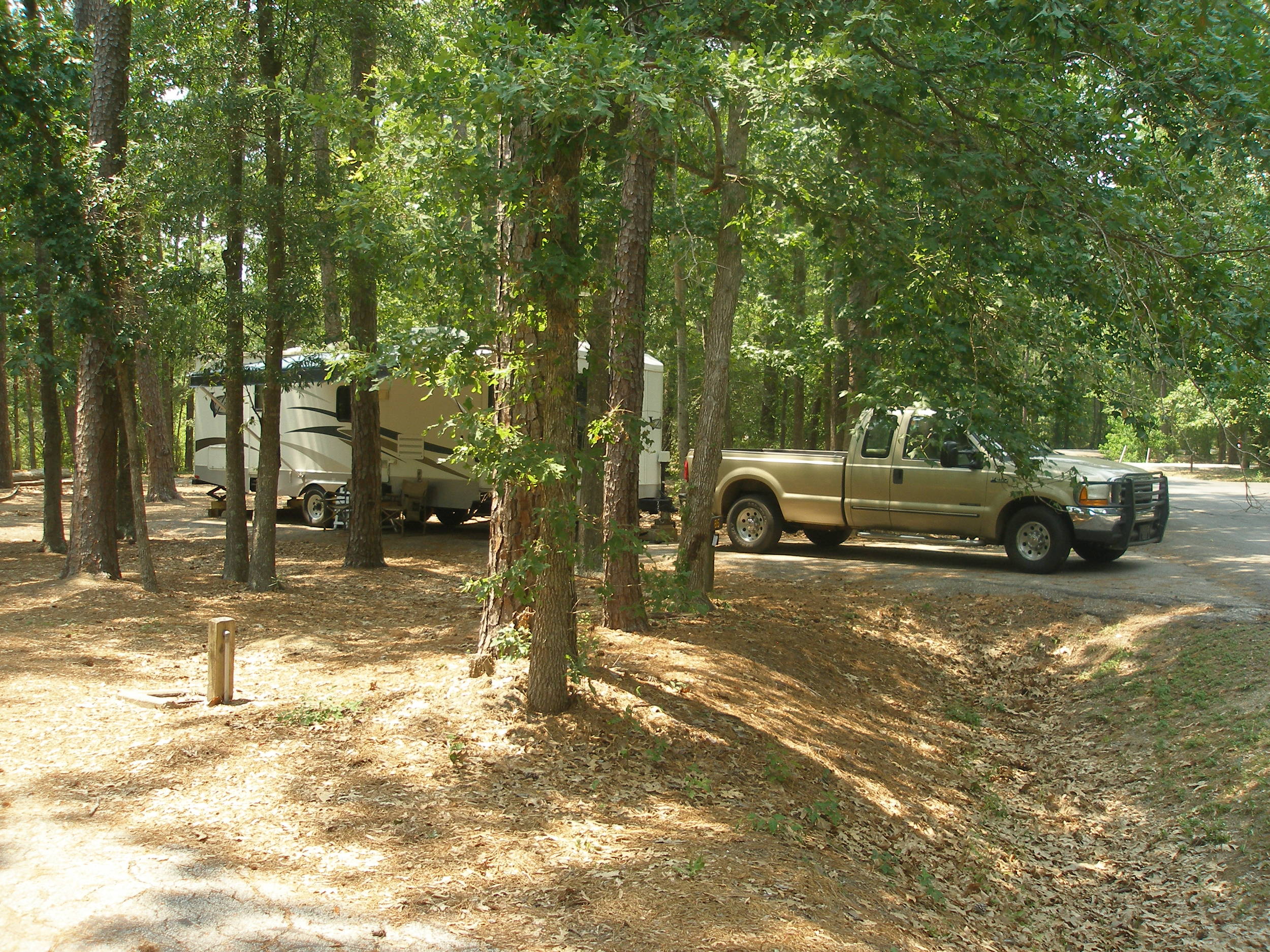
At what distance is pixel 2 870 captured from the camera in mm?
4008

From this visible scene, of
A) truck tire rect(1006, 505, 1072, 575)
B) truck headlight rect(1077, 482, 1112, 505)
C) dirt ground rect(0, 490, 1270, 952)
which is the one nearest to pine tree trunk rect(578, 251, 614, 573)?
dirt ground rect(0, 490, 1270, 952)

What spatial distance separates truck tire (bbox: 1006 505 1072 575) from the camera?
11414mm

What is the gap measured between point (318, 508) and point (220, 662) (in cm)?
1142

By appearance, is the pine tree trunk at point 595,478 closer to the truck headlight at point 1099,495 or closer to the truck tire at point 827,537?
the truck tire at point 827,537

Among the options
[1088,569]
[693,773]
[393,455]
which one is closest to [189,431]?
[393,455]

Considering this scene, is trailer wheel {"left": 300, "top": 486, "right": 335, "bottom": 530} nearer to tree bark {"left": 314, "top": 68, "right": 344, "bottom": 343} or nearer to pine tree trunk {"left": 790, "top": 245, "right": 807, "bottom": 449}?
tree bark {"left": 314, "top": 68, "right": 344, "bottom": 343}

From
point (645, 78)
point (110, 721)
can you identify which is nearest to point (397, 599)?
point (110, 721)

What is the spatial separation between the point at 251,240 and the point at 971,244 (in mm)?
7831

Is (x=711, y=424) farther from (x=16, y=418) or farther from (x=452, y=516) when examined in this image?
(x=16, y=418)

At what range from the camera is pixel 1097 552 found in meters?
12.0

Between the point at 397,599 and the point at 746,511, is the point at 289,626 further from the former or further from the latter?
the point at 746,511

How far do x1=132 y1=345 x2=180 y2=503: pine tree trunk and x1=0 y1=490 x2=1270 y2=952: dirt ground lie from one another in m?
12.4

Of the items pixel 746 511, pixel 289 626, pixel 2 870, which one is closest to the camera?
pixel 2 870

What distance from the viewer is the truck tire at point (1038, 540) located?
1141 centimetres
